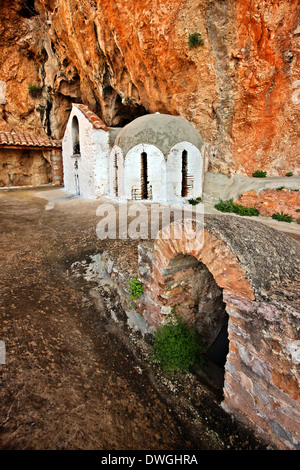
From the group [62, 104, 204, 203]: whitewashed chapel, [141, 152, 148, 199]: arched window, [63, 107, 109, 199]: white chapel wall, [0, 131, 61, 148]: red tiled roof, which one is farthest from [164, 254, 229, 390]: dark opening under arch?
[0, 131, 61, 148]: red tiled roof

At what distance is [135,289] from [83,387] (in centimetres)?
182

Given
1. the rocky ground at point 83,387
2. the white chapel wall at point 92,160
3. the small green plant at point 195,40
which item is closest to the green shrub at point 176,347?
the rocky ground at point 83,387

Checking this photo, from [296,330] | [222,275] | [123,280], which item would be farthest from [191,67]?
[296,330]

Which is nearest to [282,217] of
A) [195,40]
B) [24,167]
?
[195,40]

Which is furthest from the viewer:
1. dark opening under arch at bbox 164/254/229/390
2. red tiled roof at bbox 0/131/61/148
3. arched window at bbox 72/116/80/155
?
red tiled roof at bbox 0/131/61/148

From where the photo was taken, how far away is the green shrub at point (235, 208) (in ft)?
34.4

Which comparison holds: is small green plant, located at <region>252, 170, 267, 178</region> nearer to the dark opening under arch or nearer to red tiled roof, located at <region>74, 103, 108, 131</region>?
red tiled roof, located at <region>74, 103, 108, 131</region>

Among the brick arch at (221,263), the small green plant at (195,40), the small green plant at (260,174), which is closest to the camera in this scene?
the brick arch at (221,263)

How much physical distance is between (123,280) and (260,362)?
2924mm

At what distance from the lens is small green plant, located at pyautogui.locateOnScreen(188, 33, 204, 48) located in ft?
33.2

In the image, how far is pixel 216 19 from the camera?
9820mm

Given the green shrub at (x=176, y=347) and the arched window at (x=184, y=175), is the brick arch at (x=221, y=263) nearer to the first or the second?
the green shrub at (x=176, y=347)

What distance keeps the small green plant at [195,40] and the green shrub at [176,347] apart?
11862mm
